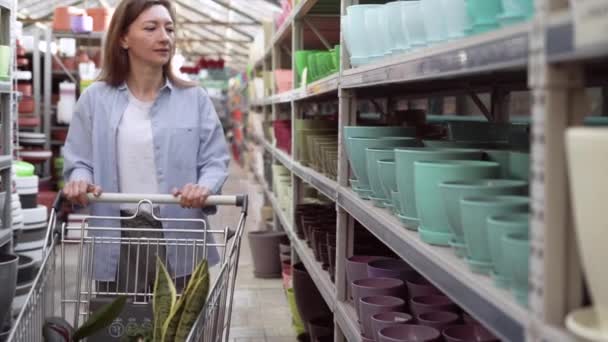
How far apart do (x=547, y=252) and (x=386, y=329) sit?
942 mm

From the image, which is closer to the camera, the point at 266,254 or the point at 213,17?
the point at 266,254

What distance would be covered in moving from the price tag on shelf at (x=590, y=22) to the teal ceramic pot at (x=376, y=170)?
3.62 feet

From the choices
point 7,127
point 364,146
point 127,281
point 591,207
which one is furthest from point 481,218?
point 7,127

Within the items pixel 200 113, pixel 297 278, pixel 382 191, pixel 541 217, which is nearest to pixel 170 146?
pixel 200 113

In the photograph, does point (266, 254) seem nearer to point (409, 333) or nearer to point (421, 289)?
point (421, 289)

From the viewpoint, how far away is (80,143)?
2529mm

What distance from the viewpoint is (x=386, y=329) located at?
184cm

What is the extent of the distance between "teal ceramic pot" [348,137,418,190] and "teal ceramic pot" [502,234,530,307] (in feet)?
3.22

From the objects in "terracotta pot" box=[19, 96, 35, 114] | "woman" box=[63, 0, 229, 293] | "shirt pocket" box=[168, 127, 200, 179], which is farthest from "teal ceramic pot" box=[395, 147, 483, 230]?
"terracotta pot" box=[19, 96, 35, 114]

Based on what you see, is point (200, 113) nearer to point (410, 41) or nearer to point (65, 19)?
point (410, 41)

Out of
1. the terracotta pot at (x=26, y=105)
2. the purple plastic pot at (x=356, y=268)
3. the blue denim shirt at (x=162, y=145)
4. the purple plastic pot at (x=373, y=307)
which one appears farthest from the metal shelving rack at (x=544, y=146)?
the terracotta pot at (x=26, y=105)

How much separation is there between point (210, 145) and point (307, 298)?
1.21 m

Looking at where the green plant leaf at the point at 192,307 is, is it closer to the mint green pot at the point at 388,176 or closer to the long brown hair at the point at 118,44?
the mint green pot at the point at 388,176

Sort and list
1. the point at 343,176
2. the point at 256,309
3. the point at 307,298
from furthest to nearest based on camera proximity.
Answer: the point at 256,309, the point at 307,298, the point at 343,176
